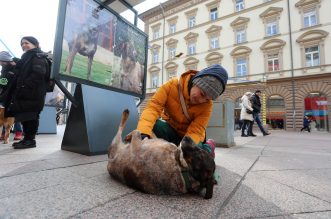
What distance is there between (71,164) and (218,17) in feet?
76.9

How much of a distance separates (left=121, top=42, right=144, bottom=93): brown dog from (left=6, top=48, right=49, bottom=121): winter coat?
1245 millimetres

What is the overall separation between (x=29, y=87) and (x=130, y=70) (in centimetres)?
161

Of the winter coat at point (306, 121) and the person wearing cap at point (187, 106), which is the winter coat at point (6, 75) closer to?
the person wearing cap at point (187, 106)

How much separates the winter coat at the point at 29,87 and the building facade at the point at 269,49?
16.9m

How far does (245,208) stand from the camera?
1355 millimetres

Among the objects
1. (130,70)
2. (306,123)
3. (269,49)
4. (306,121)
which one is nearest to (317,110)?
(306,121)

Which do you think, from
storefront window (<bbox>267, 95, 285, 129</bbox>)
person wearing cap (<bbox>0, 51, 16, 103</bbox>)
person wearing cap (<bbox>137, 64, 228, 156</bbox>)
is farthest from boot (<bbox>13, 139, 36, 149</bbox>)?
storefront window (<bbox>267, 95, 285, 129</bbox>)

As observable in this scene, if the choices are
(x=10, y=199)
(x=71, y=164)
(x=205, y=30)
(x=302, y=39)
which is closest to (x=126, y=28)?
(x=71, y=164)

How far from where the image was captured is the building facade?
17.0 m

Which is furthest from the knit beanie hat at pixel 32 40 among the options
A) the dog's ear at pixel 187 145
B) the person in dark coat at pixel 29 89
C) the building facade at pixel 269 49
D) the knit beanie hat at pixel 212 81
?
the building facade at pixel 269 49

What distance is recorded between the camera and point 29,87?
130 inches

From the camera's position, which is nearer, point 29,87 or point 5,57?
point 29,87

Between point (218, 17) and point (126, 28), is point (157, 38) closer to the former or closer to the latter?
point (218, 17)

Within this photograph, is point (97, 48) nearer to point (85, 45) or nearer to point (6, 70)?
point (85, 45)
